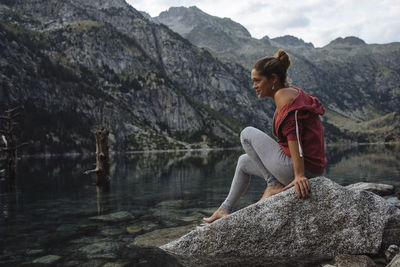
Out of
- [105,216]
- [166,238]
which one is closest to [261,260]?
[166,238]

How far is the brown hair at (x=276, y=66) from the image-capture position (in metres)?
6.83

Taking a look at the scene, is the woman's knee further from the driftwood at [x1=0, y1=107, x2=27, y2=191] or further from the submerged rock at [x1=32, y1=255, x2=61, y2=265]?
the driftwood at [x1=0, y1=107, x2=27, y2=191]

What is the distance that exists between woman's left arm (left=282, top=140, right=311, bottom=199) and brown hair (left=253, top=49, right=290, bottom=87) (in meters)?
1.58

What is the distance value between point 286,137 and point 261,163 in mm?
968

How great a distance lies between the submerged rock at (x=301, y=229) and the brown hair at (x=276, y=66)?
2.52m

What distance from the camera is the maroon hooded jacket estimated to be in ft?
20.7

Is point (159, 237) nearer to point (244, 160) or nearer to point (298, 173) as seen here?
point (244, 160)

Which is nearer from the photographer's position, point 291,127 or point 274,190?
point 291,127

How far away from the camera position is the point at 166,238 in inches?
357

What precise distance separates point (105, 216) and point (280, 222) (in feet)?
33.6

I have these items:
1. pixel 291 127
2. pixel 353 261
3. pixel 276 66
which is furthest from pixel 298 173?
pixel 276 66

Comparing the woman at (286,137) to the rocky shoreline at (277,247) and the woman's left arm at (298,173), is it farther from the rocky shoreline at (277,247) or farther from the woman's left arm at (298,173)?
the rocky shoreline at (277,247)

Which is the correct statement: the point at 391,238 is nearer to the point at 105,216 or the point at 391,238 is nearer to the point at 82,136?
the point at 105,216

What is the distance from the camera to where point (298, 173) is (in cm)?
632
